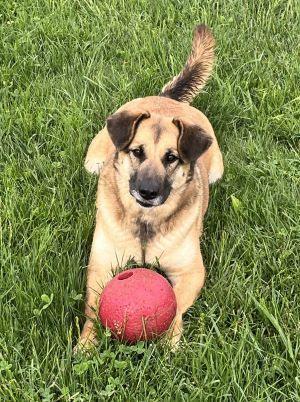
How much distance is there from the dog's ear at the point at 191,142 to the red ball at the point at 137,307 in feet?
2.62

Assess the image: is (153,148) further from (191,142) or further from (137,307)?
(137,307)

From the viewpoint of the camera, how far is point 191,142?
3.64m

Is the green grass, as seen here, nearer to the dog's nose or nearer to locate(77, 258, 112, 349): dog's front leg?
locate(77, 258, 112, 349): dog's front leg

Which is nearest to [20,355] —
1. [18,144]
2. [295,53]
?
[18,144]

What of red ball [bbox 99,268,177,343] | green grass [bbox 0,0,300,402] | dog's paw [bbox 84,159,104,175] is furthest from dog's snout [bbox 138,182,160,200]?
dog's paw [bbox 84,159,104,175]

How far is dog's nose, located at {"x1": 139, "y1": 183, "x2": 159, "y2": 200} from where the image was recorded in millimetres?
3590

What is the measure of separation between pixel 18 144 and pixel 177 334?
2.16 m

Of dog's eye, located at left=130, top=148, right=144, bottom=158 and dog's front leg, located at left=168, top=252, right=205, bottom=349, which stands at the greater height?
dog's eye, located at left=130, top=148, right=144, bottom=158

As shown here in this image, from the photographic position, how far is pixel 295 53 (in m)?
5.72

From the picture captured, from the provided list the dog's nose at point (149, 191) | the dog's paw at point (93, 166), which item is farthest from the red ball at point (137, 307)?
the dog's paw at point (93, 166)

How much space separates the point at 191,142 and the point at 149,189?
0.38 meters

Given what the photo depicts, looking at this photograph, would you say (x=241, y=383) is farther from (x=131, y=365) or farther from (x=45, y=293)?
(x=45, y=293)

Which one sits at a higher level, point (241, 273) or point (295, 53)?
point (295, 53)

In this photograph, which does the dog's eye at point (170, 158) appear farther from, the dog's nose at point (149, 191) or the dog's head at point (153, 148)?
the dog's nose at point (149, 191)
